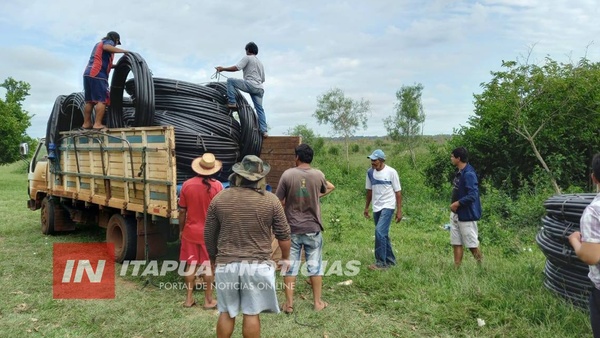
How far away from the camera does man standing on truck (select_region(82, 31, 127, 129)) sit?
6.46 metres

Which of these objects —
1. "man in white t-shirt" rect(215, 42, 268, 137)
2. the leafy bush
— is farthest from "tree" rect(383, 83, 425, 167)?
"man in white t-shirt" rect(215, 42, 268, 137)

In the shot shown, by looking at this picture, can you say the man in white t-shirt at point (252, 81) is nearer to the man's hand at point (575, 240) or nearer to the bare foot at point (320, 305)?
the bare foot at point (320, 305)

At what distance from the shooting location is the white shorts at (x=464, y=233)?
→ 5.12 m

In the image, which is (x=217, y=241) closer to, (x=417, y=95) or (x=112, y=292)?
(x=112, y=292)

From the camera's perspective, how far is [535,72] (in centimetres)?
1092

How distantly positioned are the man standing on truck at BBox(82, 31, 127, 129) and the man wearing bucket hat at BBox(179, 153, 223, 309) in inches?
108

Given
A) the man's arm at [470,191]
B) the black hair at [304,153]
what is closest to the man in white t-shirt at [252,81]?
the black hair at [304,153]

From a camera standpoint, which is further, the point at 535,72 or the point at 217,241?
the point at 535,72

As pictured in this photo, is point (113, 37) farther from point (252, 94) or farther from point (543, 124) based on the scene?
point (543, 124)

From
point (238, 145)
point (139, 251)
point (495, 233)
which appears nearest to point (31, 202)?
point (139, 251)

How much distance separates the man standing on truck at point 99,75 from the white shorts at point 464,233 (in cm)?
485

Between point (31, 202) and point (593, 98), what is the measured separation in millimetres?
12711

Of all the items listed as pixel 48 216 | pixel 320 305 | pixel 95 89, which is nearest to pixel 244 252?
pixel 320 305

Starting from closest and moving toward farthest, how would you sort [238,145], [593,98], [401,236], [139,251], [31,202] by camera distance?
[139,251] → [238,145] → [401,236] → [31,202] → [593,98]
